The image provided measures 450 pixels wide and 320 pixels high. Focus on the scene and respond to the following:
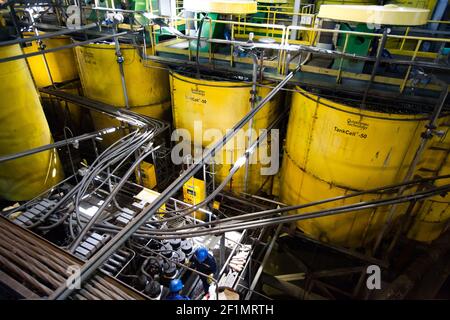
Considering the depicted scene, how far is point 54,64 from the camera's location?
10.7 m

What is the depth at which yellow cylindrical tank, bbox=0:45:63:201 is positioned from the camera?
655cm

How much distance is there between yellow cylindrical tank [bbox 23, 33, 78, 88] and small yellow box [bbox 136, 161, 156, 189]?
5.40 meters

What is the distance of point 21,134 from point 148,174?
11.1 feet

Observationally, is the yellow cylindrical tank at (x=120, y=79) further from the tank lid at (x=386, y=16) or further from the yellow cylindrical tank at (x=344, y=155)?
the tank lid at (x=386, y=16)

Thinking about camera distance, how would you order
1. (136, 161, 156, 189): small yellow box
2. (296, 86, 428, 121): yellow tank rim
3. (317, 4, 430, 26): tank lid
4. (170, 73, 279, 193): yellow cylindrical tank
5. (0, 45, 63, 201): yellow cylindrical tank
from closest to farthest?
(317, 4, 430, 26): tank lid < (296, 86, 428, 121): yellow tank rim < (0, 45, 63, 201): yellow cylindrical tank < (170, 73, 279, 193): yellow cylindrical tank < (136, 161, 156, 189): small yellow box

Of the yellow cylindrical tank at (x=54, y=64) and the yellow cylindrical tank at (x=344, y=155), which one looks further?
the yellow cylindrical tank at (x=54, y=64)

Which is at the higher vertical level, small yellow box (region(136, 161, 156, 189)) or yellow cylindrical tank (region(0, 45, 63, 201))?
yellow cylindrical tank (region(0, 45, 63, 201))

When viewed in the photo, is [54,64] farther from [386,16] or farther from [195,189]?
[386,16]

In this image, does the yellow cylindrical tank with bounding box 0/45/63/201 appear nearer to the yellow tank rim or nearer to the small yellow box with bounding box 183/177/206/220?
the small yellow box with bounding box 183/177/206/220

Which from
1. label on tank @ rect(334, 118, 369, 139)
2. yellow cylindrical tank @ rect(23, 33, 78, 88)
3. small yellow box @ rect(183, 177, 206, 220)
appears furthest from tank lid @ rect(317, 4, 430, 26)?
yellow cylindrical tank @ rect(23, 33, 78, 88)

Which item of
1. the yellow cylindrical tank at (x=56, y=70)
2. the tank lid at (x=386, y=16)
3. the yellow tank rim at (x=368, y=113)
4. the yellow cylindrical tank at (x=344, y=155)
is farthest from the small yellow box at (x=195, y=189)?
the yellow cylindrical tank at (x=56, y=70)

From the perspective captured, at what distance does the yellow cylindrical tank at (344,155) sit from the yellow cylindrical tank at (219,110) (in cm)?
89

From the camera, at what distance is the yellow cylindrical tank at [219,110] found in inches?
269

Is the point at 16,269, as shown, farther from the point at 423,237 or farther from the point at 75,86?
the point at 75,86
